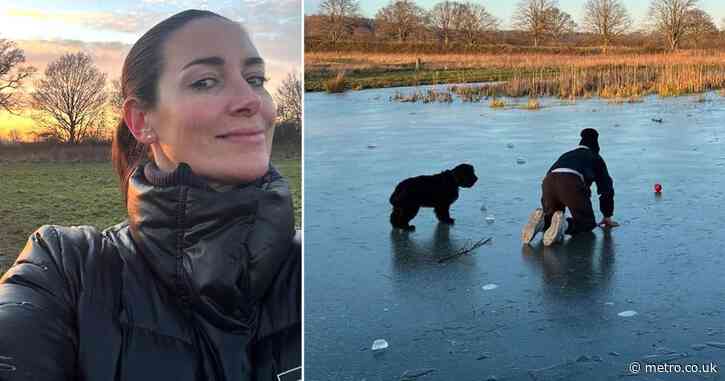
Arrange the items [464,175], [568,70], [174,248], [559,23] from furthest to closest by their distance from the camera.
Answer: [559,23] → [568,70] → [464,175] → [174,248]

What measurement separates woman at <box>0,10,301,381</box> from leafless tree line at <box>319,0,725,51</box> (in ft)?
67.7

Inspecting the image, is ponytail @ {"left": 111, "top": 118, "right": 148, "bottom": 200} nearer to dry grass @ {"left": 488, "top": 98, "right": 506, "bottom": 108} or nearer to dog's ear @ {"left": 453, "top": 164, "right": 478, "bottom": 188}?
dog's ear @ {"left": 453, "top": 164, "right": 478, "bottom": 188}

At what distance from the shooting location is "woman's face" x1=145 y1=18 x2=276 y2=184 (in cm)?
220

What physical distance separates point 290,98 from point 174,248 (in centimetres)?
57

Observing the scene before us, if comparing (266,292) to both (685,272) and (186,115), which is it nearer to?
(186,115)

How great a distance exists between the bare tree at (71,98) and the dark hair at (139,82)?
6 centimetres

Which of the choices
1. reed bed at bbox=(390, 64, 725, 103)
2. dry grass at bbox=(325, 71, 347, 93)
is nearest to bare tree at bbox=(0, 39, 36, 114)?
reed bed at bbox=(390, 64, 725, 103)

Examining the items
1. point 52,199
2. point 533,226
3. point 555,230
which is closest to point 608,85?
point 555,230

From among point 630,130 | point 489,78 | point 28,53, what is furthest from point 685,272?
point 489,78

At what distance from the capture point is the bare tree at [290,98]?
8.04ft

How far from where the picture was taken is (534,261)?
520 centimetres

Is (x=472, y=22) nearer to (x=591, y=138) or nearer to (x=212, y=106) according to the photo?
(x=591, y=138)

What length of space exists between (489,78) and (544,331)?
1421 cm

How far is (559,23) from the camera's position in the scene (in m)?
25.0
